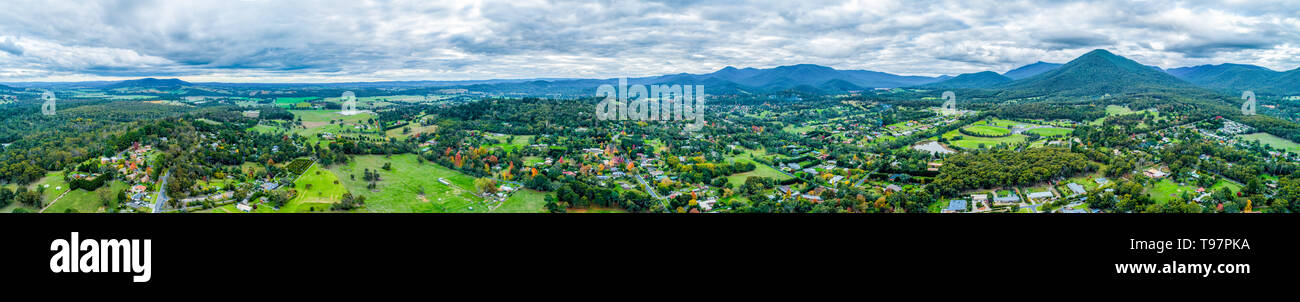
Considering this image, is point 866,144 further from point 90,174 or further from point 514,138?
point 90,174

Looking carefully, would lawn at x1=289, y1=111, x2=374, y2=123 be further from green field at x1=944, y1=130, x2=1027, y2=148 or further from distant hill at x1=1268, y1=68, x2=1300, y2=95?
distant hill at x1=1268, y1=68, x2=1300, y2=95

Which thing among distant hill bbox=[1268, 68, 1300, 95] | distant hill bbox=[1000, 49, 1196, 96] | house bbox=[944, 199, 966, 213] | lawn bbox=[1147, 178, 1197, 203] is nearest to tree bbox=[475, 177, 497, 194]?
house bbox=[944, 199, 966, 213]

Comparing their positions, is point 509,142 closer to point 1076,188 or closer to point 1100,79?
point 1076,188

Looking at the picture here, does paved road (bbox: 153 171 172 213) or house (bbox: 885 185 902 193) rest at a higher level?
paved road (bbox: 153 171 172 213)

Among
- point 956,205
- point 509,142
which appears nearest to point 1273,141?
point 956,205
